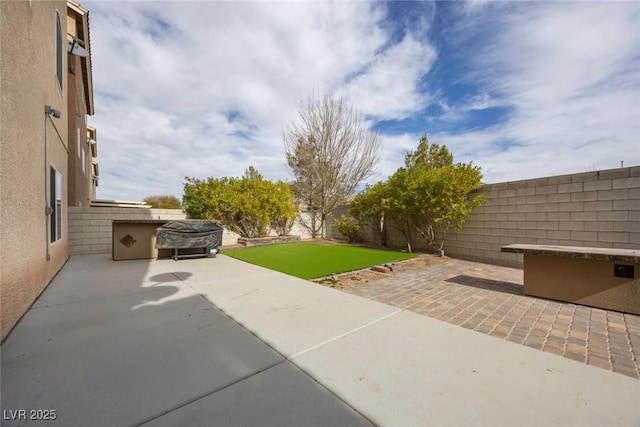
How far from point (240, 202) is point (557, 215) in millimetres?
10019

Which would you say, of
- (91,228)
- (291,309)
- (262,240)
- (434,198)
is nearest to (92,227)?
(91,228)

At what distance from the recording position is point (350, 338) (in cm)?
232

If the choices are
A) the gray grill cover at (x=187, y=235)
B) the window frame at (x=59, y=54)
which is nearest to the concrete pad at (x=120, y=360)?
the gray grill cover at (x=187, y=235)

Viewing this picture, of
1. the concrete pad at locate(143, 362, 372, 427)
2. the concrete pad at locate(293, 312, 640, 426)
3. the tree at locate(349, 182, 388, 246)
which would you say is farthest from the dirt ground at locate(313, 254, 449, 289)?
the concrete pad at locate(143, 362, 372, 427)

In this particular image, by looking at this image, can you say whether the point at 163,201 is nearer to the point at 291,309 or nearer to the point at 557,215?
the point at 291,309

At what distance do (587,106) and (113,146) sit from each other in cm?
1941

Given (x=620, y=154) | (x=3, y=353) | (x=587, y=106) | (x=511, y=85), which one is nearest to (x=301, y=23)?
(x=511, y=85)

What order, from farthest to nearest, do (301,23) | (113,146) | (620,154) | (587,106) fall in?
(113,146)
(620,154)
(587,106)
(301,23)

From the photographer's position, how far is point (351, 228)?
35.9ft

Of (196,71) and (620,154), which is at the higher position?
(196,71)

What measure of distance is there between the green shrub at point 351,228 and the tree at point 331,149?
189cm

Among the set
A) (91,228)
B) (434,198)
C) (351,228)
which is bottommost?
(351,228)

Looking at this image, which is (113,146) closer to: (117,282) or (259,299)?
(117,282)

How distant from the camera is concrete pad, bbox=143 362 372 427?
1.31 metres
